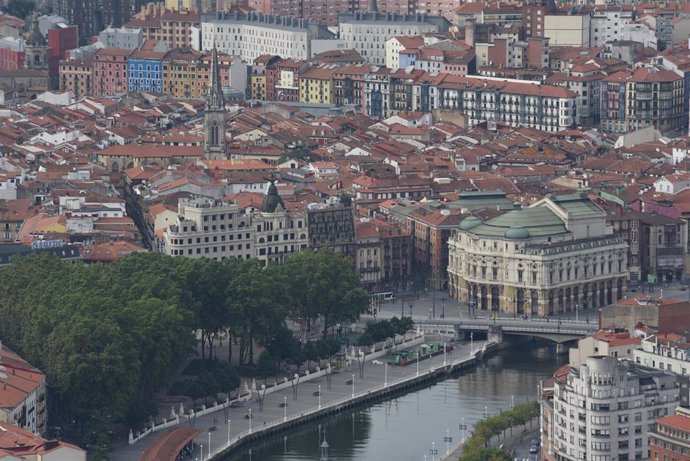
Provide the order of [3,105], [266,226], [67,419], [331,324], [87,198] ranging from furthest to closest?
[3,105] < [87,198] < [266,226] < [331,324] < [67,419]

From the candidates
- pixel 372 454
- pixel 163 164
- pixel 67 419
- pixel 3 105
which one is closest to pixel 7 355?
pixel 67 419

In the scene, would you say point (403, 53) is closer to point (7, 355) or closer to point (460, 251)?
point (460, 251)

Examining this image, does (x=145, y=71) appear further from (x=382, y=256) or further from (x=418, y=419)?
(x=418, y=419)

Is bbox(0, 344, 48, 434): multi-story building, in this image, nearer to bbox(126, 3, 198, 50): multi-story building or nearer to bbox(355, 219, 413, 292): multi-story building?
bbox(355, 219, 413, 292): multi-story building

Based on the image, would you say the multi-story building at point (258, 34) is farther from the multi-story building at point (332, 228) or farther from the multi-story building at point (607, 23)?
the multi-story building at point (332, 228)

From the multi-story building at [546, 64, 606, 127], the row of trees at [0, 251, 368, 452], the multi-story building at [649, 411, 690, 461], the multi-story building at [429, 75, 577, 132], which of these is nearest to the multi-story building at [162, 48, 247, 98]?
the multi-story building at [429, 75, 577, 132]

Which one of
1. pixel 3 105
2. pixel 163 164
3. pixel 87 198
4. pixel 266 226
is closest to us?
pixel 266 226

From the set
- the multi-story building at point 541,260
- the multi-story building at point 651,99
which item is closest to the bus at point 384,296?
the multi-story building at point 541,260
